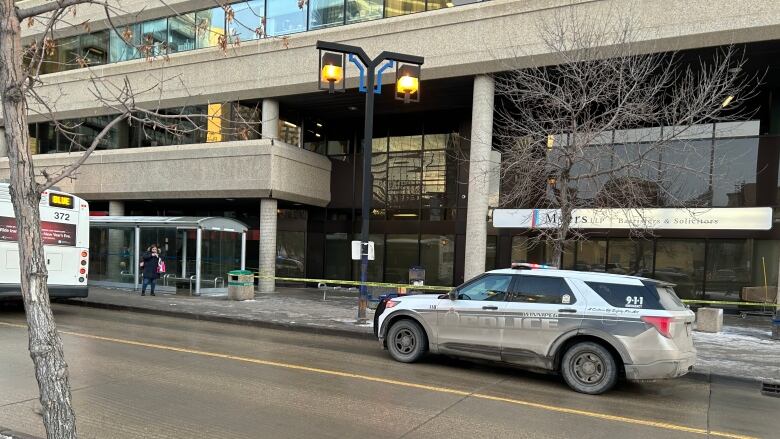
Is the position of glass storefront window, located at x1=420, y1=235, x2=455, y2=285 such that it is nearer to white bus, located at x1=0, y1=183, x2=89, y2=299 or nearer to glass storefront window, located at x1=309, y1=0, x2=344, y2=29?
glass storefront window, located at x1=309, y1=0, x2=344, y2=29

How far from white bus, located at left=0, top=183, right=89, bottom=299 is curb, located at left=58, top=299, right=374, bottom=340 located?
1.44 m

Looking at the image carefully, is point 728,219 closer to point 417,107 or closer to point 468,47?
point 468,47

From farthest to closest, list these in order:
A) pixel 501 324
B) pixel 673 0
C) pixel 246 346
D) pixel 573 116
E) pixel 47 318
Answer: pixel 673 0, pixel 573 116, pixel 246 346, pixel 501 324, pixel 47 318

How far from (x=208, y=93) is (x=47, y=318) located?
18545 millimetres

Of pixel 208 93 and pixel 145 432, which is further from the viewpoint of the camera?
pixel 208 93

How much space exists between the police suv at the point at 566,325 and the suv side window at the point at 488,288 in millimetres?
16

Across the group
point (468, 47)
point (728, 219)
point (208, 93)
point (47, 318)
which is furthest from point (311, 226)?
point (47, 318)

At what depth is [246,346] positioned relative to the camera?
9867 millimetres

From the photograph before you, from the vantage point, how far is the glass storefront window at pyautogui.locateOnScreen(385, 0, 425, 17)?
57.6ft

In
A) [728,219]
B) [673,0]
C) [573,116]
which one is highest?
[673,0]

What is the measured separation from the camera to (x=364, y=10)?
728 inches

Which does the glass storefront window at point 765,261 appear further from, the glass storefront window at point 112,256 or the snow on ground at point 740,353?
the glass storefront window at point 112,256

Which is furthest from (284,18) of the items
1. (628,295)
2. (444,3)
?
(628,295)

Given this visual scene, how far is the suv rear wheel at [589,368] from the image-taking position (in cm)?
720
